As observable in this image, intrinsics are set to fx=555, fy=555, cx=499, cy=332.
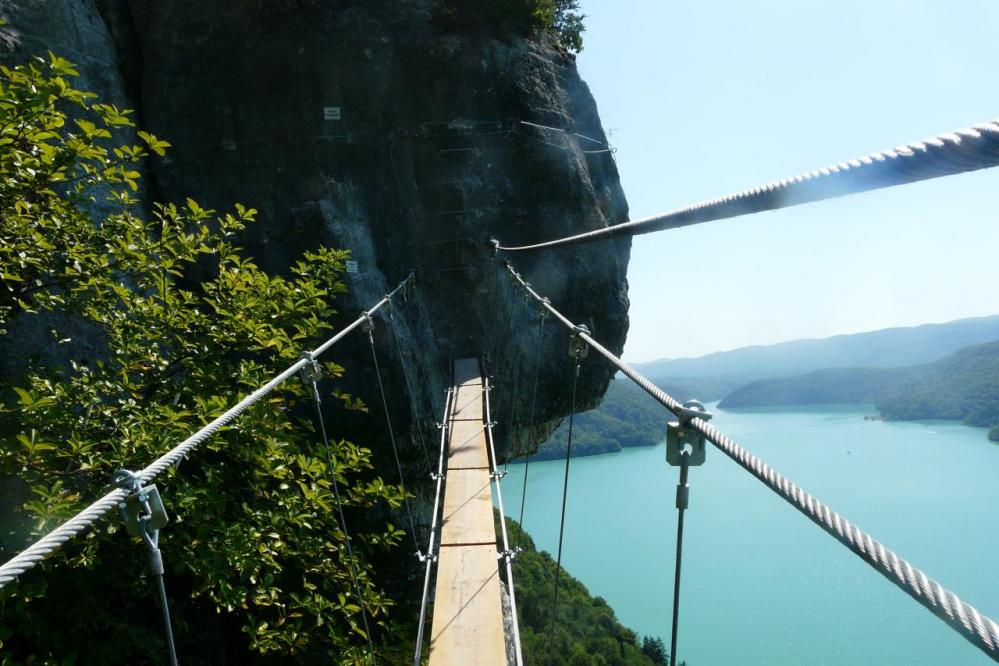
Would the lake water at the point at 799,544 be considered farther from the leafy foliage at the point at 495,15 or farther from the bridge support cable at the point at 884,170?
the bridge support cable at the point at 884,170

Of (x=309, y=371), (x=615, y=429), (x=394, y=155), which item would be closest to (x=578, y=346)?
(x=309, y=371)

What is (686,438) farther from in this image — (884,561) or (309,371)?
(309,371)

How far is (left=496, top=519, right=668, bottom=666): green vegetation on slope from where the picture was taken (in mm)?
20453

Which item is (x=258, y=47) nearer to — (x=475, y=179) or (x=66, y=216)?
(x=475, y=179)

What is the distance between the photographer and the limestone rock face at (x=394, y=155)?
5.96 meters

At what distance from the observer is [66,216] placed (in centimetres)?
229

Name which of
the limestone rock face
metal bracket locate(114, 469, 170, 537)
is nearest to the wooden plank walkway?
metal bracket locate(114, 469, 170, 537)

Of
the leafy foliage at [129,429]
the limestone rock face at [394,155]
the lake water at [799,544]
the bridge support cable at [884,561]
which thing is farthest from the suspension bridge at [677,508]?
the lake water at [799,544]

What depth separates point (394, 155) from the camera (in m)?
6.44

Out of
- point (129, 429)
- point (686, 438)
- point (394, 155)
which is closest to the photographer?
point (686, 438)

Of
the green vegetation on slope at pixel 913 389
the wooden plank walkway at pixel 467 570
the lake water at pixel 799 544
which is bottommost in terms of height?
the lake water at pixel 799 544

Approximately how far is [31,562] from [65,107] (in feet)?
18.7

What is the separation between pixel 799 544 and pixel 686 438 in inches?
1961

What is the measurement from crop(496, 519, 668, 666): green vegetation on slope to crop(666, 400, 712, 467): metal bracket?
19.0m
